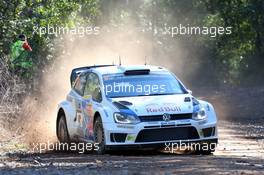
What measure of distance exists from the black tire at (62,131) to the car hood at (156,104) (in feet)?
7.44

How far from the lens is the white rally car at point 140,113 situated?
11758mm

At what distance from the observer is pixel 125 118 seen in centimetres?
1177

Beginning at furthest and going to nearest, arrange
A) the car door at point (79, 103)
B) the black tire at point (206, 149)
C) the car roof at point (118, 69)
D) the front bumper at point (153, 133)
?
the car roof at point (118, 69), the car door at point (79, 103), the black tire at point (206, 149), the front bumper at point (153, 133)

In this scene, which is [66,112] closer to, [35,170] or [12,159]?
[12,159]

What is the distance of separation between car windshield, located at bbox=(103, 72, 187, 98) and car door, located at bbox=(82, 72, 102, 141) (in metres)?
0.21

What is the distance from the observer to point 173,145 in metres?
11.9

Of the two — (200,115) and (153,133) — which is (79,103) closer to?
(153,133)

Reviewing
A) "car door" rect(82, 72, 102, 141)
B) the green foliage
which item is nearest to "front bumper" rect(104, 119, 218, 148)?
"car door" rect(82, 72, 102, 141)

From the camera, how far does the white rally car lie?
38.6ft

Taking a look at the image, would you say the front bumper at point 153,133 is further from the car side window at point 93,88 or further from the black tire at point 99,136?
the car side window at point 93,88

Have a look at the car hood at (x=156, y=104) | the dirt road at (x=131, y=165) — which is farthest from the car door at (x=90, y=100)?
the dirt road at (x=131, y=165)

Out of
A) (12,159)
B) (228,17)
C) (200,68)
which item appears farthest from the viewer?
(200,68)

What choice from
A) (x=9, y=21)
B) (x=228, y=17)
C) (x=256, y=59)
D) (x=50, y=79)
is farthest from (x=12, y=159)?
(x=256, y=59)

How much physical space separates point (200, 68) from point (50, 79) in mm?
27506
